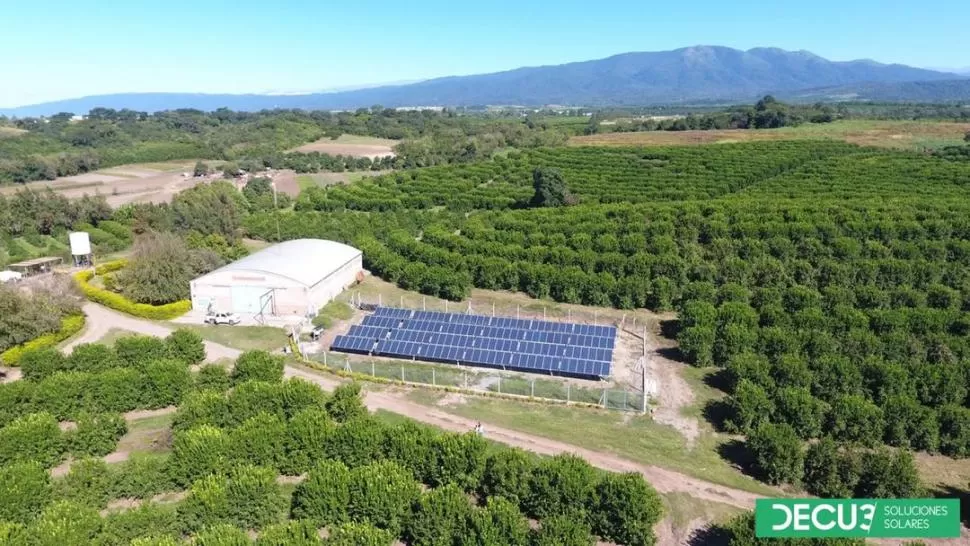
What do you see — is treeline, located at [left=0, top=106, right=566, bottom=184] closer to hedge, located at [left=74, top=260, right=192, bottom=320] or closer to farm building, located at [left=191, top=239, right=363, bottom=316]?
hedge, located at [left=74, top=260, right=192, bottom=320]

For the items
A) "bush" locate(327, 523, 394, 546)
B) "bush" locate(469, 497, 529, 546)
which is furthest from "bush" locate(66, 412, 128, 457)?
"bush" locate(469, 497, 529, 546)

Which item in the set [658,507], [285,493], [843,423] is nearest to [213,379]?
[285,493]

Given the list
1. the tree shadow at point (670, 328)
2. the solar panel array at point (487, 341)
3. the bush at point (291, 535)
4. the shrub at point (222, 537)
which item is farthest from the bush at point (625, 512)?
the tree shadow at point (670, 328)

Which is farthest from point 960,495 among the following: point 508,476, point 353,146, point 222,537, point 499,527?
point 353,146

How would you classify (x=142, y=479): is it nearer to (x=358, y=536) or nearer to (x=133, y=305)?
(x=358, y=536)

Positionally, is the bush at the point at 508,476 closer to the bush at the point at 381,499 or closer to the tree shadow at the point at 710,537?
the bush at the point at 381,499

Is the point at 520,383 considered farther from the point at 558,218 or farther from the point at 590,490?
the point at 558,218
